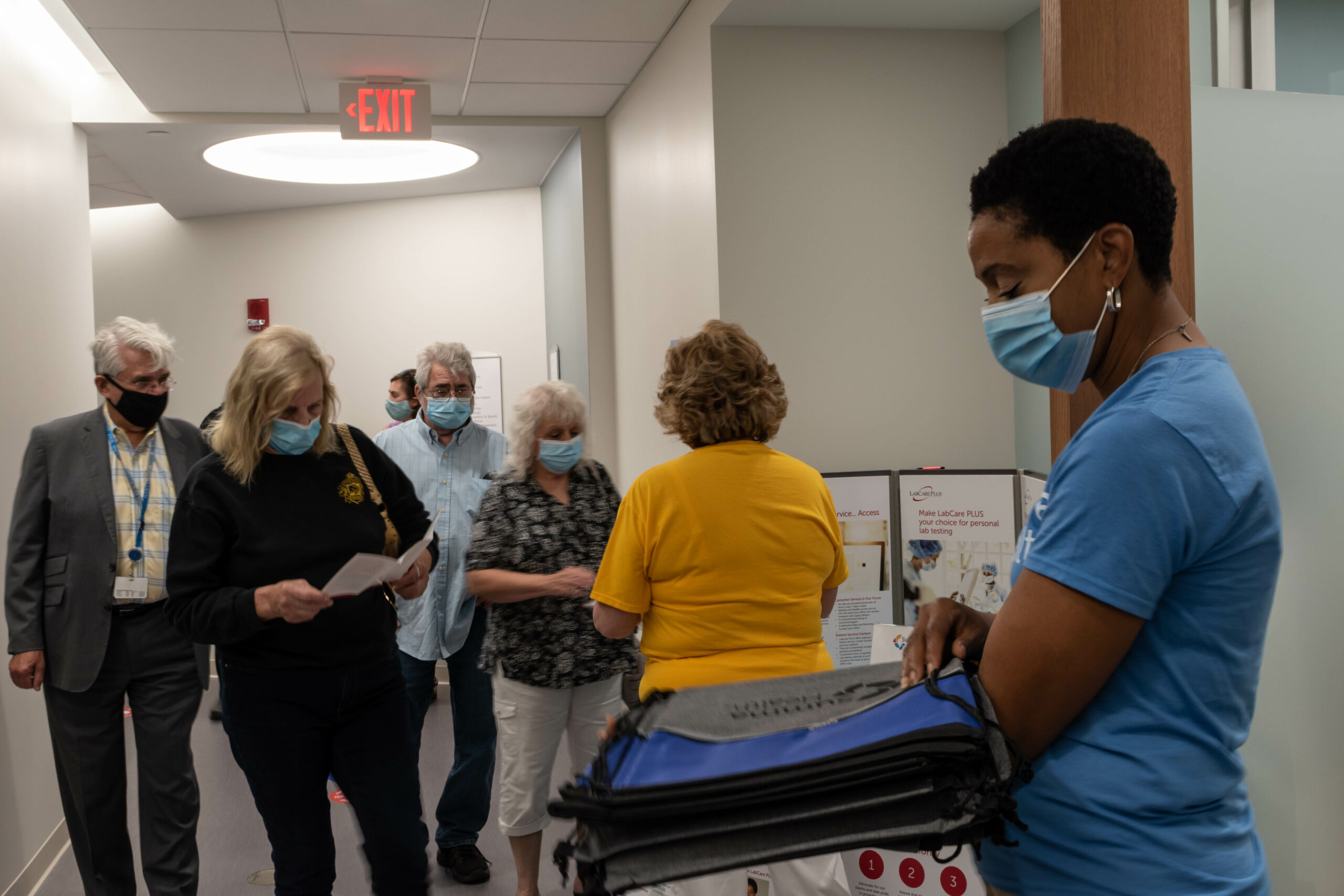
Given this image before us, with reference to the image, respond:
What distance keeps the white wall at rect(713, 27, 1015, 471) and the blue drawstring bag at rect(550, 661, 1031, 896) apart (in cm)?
277

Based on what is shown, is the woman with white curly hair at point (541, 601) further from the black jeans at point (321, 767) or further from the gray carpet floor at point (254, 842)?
the black jeans at point (321, 767)

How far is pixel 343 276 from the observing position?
718 centimetres

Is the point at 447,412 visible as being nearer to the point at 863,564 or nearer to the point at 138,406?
the point at 138,406

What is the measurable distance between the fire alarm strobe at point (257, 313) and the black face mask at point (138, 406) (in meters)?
4.51

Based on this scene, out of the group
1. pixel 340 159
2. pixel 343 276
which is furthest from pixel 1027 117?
pixel 343 276

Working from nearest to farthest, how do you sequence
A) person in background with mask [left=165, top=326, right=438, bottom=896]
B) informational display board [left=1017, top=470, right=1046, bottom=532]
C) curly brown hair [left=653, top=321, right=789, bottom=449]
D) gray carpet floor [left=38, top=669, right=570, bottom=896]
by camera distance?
1. person in background with mask [left=165, top=326, right=438, bottom=896]
2. curly brown hair [left=653, top=321, right=789, bottom=449]
3. informational display board [left=1017, top=470, right=1046, bottom=532]
4. gray carpet floor [left=38, top=669, right=570, bottom=896]

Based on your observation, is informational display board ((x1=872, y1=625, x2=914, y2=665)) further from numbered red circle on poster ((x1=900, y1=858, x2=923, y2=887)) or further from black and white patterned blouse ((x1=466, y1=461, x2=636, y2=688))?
black and white patterned blouse ((x1=466, y1=461, x2=636, y2=688))

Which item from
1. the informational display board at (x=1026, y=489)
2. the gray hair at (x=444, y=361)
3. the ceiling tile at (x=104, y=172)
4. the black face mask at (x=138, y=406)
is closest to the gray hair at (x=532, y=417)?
the gray hair at (x=444, y=361)

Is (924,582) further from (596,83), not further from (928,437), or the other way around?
(596,83)

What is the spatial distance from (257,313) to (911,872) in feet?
20.7

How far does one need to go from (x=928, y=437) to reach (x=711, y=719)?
291 centimetres

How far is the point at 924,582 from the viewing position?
3414 millimetres

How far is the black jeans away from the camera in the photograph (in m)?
2.04

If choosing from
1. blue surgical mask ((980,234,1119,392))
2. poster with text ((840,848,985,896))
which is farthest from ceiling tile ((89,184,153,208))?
blue surgical mask ((980,234,1119,392))
